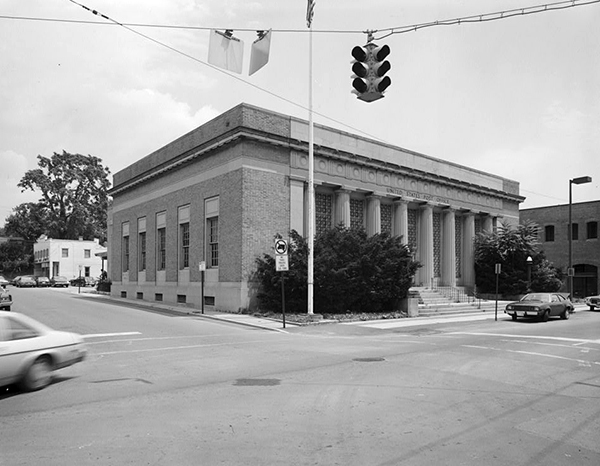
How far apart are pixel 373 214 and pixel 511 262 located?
41.0 feet

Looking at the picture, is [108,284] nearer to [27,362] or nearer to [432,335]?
[432,335]

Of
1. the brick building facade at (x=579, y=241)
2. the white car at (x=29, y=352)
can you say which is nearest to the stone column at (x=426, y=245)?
the brick building facade at (x=579, y=241)

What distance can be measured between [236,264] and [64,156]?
65595 mm

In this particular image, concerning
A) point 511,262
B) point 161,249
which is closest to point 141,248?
point 161,249

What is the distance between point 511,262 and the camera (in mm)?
36500

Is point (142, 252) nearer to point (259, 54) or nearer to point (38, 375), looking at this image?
point (259, 54)

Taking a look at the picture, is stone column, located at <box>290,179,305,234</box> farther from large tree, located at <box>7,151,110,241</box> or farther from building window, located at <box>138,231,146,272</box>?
large tree, located at <box>7,151,110,241</box>

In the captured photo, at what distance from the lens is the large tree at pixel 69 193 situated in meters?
79.4

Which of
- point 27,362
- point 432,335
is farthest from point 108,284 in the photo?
point 27,362

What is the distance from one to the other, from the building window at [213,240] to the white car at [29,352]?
17.5 m

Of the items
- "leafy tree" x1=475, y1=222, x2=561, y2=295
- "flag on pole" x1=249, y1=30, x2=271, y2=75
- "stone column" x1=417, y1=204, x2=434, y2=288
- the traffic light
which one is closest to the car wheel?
the traffic light

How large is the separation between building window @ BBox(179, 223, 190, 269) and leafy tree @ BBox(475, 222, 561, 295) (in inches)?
818

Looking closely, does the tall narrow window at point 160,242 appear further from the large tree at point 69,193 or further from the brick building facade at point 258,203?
the large tree at point 69,193

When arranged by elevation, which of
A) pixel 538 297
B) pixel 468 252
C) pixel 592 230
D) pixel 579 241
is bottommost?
pixel 538 297
